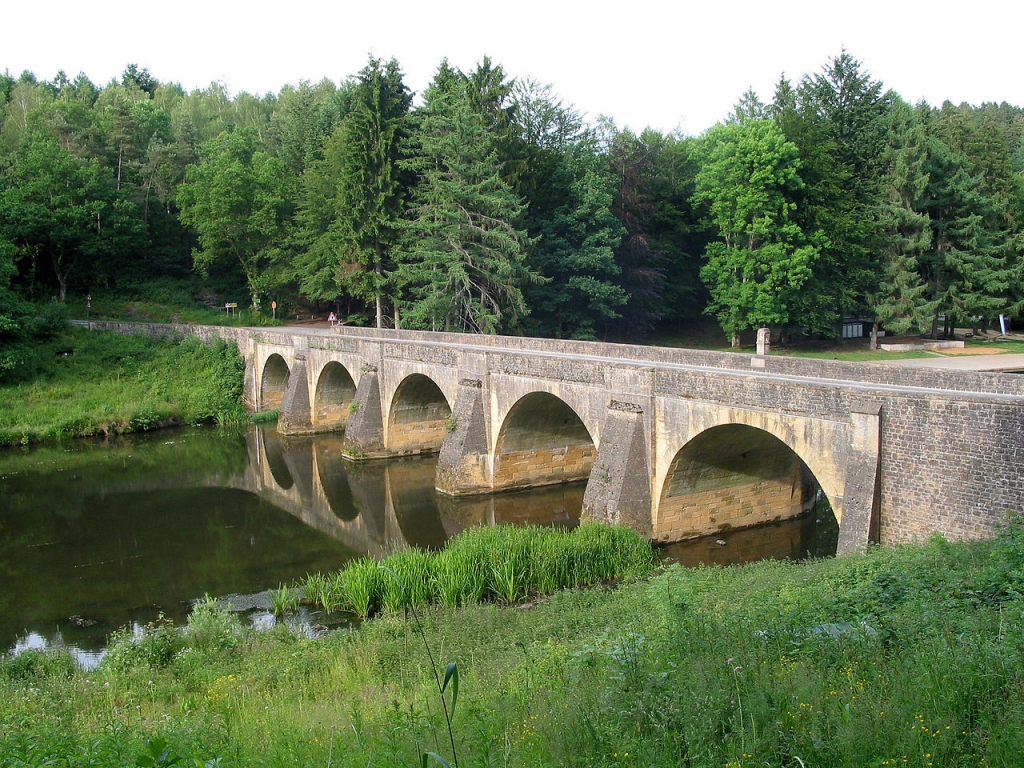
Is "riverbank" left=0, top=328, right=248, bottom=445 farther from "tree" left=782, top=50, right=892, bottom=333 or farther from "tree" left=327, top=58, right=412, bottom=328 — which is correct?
"tree" left=782, top=50, right=892, bottom=333

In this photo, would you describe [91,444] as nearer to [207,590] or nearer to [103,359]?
[103,359]

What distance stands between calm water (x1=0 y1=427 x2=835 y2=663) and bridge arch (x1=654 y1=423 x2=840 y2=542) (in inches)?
17.9

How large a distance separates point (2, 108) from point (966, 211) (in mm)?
73475

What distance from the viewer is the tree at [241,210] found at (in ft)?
169

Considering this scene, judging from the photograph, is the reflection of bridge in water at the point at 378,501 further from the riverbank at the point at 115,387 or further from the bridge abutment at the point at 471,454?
the riverbank at the point at 115,387

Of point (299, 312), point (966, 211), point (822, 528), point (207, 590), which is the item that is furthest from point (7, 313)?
point (966, 211)

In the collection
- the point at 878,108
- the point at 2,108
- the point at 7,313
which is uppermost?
the point at 2,108

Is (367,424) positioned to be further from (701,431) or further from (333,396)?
(701,431)

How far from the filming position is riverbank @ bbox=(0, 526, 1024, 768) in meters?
5.23

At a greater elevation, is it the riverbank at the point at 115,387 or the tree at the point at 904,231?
the tree at the point at 904,231

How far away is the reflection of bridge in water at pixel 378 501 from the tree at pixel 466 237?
9.83 metres

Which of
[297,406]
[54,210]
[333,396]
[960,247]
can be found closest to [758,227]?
[960,247]

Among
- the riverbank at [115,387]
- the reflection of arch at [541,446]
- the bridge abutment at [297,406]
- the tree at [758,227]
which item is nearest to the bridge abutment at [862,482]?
the reflection of arch at [541,446]

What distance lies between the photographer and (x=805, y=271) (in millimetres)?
39406
